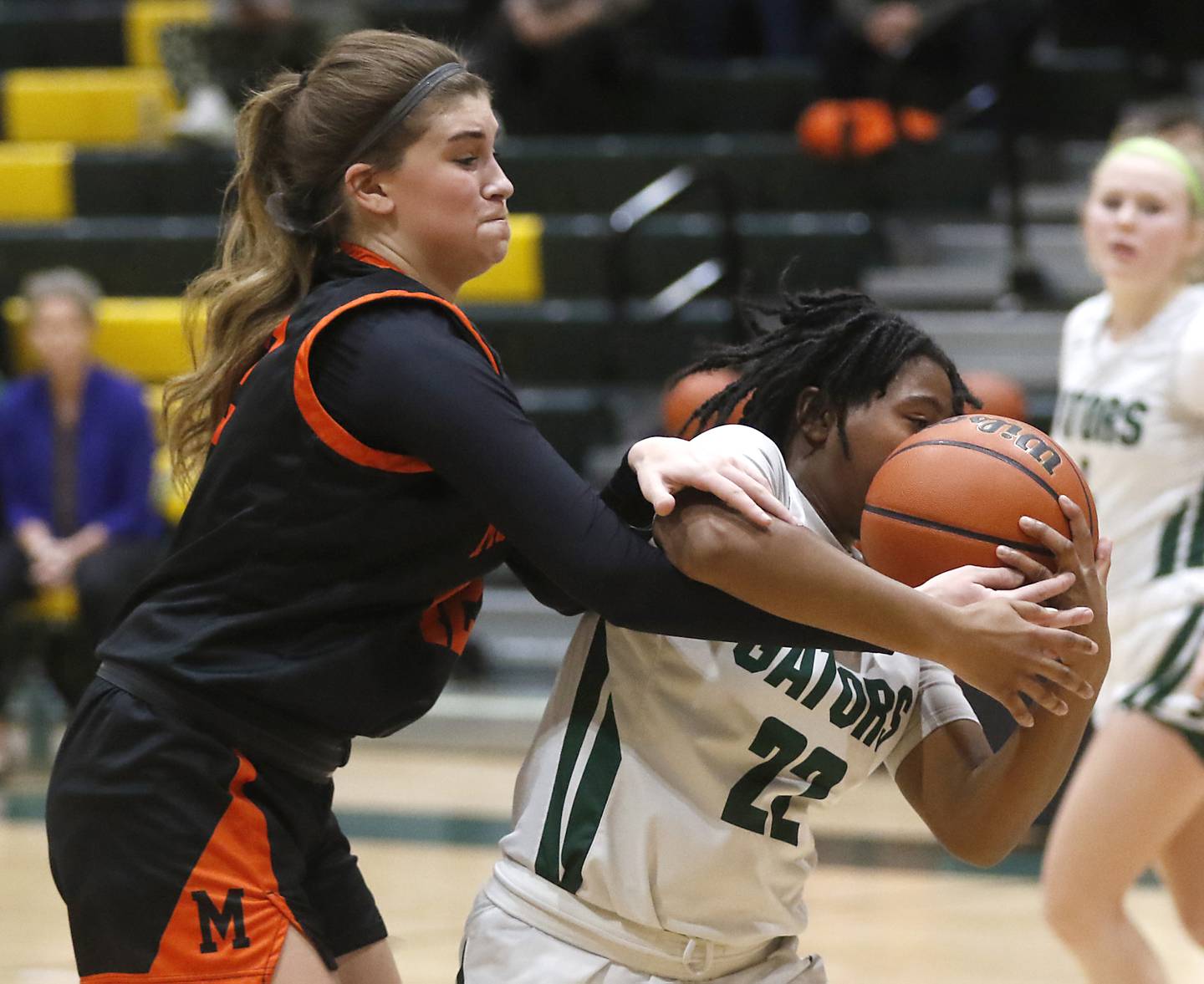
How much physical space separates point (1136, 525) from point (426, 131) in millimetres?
2085

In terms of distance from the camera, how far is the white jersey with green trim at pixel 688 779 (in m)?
2.18

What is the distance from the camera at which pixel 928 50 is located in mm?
8500

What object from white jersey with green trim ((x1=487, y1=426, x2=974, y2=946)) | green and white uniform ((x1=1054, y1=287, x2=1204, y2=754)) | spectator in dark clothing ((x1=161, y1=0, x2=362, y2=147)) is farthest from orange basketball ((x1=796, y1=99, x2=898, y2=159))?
white jersey with green trim ((x1=487, y1=426, x2=974, y2=946))

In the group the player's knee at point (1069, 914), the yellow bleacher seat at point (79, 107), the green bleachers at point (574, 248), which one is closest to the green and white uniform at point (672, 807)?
the player's knee at point (1069, 914)

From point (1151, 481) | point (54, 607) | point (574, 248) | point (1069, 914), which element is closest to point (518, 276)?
point (574, 248)

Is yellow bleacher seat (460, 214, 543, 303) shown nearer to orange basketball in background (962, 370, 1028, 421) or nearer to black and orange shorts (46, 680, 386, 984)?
orange basketball in background (962, 370, 1028, 421)

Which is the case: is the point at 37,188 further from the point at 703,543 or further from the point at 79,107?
the point at 703,543

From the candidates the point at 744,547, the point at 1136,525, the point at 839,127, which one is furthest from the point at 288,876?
the point at 839,127

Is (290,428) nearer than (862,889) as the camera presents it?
Yes

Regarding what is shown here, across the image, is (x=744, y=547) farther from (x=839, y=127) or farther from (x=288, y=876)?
(x=839, y=127)

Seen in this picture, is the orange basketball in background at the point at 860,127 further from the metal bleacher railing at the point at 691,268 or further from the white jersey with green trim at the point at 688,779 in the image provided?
the white jersey with green trim at the point at 688,779

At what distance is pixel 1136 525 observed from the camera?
12.4 feet

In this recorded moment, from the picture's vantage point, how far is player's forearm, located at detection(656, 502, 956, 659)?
1909 millimetres

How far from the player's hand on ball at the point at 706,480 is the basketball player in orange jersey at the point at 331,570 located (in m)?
0.01
